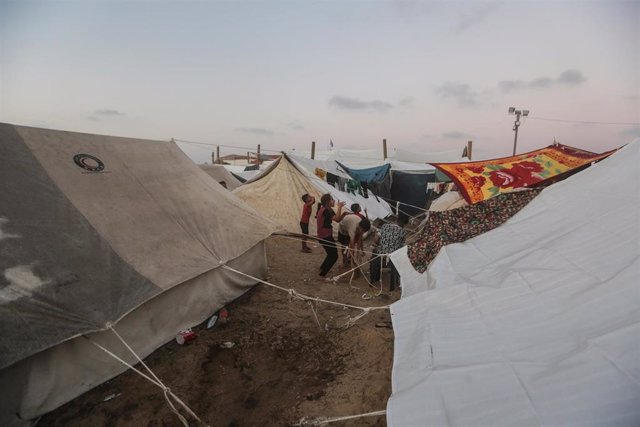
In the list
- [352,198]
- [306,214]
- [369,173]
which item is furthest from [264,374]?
[369,173]

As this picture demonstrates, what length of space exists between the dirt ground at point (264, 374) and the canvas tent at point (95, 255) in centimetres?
24

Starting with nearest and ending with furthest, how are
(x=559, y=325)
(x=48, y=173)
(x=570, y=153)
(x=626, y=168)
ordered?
(x=559, y=325) → (x=626, y=168) → (x=48, y=173) → (x=570, y=153)

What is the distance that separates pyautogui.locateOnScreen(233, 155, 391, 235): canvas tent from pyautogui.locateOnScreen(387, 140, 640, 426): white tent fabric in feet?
22.9

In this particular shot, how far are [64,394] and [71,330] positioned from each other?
2.47 ft

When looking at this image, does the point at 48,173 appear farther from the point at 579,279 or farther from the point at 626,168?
the point at 626,168

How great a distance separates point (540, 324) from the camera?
6.32 feet

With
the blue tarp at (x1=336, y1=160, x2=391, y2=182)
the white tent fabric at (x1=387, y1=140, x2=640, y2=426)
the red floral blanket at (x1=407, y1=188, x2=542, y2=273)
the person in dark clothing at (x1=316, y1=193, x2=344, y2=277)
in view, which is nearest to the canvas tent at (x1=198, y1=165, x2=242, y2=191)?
the blue tarp at (x1=336, y1=160, x2=391, y2=182)

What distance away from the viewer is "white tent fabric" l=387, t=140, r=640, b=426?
4.63 ft

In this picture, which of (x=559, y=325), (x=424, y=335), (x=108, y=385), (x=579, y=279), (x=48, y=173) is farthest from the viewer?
(x=48, y=173)

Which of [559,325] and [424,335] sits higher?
[559,325]

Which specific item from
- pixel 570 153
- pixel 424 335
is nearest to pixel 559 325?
pixel 424 335

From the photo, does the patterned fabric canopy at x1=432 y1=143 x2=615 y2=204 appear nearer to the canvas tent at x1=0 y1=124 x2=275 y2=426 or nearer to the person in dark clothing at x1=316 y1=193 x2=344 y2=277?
the person in dark clothing at x1=316 y1=193 x2=344 y2=277

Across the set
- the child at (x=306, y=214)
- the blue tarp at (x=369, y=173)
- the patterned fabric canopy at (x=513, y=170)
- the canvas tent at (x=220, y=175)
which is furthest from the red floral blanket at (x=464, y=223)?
the canvas tent at (x=220, y=175)

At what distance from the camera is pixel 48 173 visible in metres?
4.03
